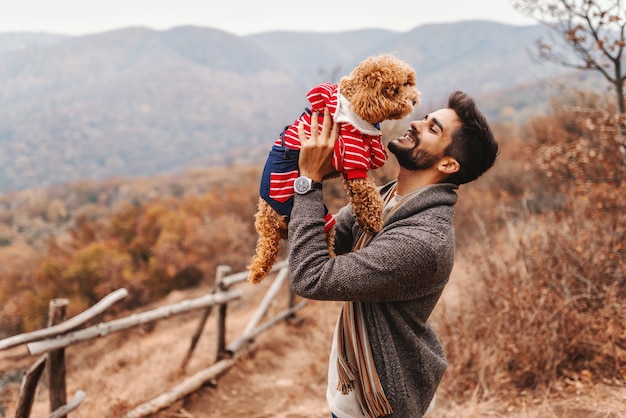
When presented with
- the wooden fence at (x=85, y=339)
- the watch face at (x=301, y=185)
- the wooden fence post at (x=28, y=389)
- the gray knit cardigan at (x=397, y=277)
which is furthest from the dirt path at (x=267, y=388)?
the watch face at (x=301, y=185)

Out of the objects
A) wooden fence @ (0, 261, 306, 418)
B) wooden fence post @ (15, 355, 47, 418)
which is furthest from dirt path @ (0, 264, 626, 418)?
wooden fence post @ (15, 355, 47, 418)

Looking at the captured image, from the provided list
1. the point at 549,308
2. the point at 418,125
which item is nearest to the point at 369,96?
the point at 418,125

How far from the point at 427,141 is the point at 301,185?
0.53 m

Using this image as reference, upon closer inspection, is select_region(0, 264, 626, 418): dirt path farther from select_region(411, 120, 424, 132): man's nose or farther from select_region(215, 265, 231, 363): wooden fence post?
select_region(411, 120, 424, 132): man's nose

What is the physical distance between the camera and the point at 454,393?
3922 mm

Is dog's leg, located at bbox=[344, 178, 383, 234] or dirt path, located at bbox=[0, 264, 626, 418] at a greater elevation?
dog's leg, located at bbox=[344, 178, 383, 234]

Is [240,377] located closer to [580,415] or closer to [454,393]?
[454,393]

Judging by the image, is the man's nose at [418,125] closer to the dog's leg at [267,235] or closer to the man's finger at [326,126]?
the man's finger at [326,126]

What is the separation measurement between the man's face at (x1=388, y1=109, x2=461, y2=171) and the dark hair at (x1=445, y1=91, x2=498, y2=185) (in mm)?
26

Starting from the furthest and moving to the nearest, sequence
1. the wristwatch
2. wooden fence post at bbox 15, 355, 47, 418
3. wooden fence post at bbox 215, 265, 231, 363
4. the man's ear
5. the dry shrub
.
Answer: wooden fence post at bbox 215, 265, 231, 363 → the dry shrub → wooden fence post at bbox 15, 355, 47, 418 → the man's ear → the wristwatch

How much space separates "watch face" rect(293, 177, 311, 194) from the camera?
155cm

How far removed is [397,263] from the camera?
1438mm

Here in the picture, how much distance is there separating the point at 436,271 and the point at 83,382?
6.36 metres

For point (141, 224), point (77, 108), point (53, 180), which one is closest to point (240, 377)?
point (141, 224)
